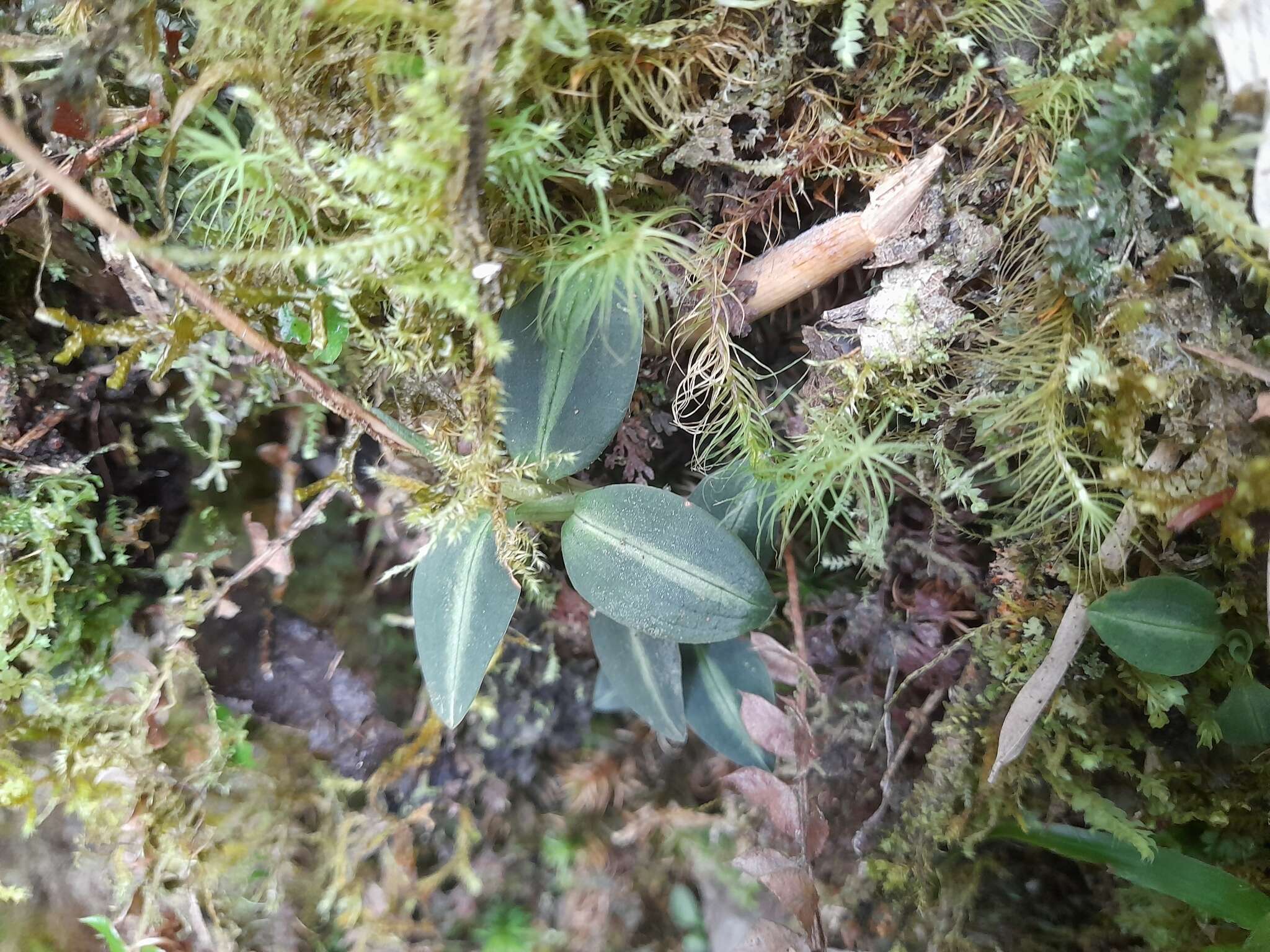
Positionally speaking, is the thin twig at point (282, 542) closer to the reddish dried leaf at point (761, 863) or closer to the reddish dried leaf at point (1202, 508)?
the reddish dried leaf at point (761, 863)

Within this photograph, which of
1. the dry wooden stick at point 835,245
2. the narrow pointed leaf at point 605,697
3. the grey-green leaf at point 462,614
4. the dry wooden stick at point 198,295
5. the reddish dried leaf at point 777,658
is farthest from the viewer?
the narrow pointed leaf at point 605,697

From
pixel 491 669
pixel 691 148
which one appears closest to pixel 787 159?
pixel 691 148

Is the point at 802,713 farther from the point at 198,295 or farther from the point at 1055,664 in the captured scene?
the point at 198,295

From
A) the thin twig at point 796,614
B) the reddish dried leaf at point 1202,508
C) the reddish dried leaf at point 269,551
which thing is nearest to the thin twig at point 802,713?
the thin twig at point 796,614

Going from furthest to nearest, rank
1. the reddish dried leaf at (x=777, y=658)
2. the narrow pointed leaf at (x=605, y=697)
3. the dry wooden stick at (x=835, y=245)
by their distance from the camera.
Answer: the narrow pointed leaf at (x=605, y=697) → the reddish dried leaf at (x=777, y=658) → the dry wooden stick at (x=835, y=245)

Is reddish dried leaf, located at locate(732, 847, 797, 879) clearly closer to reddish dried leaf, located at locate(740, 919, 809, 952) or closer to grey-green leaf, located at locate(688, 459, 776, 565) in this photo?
reddish dried leaf, located at locate(740, 919, 809, 952)

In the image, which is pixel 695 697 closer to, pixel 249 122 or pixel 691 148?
pixel 691 148

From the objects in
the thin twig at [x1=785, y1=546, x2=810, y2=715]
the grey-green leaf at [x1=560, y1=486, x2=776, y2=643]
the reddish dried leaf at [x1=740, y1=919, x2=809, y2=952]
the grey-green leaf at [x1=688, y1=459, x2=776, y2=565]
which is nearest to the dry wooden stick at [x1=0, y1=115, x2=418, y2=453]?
the grey-green leaf at [x1=560, y1=486, x2=776, y2=643]
